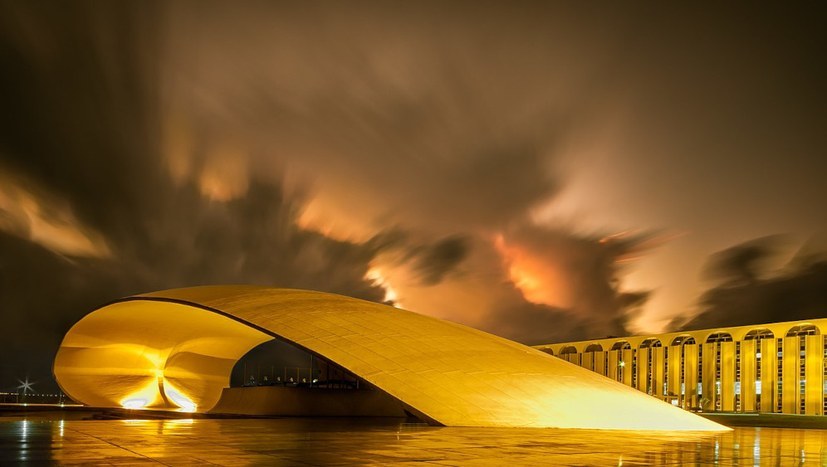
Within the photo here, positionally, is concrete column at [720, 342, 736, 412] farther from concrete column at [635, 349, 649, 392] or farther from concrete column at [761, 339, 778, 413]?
concrete column at [635, 349, 649, 392]

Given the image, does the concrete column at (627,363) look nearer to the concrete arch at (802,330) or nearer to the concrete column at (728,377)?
the concrete column at (728,377)

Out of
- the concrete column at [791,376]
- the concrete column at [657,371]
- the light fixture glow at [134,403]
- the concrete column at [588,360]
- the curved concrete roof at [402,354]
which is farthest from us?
the concrete column at [588,360]

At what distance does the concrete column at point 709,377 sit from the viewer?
224 feet

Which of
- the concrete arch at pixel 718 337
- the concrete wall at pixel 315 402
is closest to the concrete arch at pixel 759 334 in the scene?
the concrete arch at pixel 718 337

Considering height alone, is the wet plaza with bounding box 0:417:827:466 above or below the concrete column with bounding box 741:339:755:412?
above

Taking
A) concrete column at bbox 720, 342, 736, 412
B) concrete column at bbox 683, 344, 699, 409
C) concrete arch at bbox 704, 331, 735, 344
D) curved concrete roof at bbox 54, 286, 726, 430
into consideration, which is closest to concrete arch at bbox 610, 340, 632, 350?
concrete column at bbox 683, 344, 699, 409

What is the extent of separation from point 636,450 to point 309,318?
12167mm

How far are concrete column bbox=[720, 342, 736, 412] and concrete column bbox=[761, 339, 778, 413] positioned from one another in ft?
10.9

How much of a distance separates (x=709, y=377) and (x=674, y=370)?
15.3ft

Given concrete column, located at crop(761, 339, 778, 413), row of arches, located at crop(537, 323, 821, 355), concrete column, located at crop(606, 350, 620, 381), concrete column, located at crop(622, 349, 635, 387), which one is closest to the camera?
row of arches, located at crop(537, 323, 821, 355)

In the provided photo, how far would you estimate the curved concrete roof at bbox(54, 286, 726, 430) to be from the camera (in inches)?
710

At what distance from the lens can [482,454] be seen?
1016 cm

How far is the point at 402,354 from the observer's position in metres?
19.8

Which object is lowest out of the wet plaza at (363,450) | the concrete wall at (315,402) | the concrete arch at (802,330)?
the concrete wall at (315,402)
